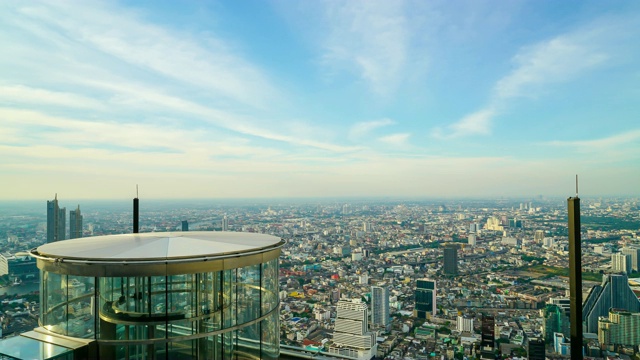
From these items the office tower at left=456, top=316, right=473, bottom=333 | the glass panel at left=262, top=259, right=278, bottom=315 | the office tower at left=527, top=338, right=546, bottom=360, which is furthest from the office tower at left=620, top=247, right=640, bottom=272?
the glass panel at left=262, top=259, right=278, bottom=315

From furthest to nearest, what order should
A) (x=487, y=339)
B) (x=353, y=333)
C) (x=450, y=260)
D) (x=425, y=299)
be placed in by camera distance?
(x=450, y=260), (x=425, y=299), (x=353, y=333), (x=487, y=339)

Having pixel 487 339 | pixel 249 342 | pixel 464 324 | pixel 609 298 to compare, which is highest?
pixel 249 342

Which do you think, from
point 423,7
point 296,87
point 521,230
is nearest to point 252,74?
point 296,87

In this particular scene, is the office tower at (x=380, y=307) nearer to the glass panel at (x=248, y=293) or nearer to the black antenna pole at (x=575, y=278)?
the black antenna pole at (x=575, y=278)

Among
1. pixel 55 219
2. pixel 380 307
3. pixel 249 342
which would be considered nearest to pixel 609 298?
pixel 380 307

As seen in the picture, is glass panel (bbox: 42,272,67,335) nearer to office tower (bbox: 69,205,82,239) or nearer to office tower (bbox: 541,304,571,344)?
office tower (bbox: 69,205,82,239)

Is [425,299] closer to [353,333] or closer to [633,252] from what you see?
[353,333]
